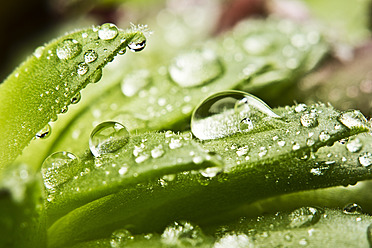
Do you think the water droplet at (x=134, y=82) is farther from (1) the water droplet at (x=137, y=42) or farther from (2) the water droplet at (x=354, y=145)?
(2) the water droplet at (x=354, y=145)

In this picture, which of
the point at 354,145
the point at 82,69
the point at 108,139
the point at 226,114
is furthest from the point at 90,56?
the point at 354,145

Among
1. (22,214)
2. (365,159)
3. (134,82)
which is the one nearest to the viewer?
(22,214)

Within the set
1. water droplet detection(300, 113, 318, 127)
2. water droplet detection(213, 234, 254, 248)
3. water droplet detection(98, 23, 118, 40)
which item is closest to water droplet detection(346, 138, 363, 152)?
water droplet detection(300, 113, 318, 127)

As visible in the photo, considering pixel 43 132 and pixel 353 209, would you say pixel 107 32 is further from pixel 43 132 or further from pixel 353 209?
pixel 353 209

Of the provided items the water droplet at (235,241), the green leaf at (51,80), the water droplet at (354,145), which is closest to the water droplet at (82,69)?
the green leaf at (51,80)

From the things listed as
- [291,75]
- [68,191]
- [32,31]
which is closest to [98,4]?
[32,31]

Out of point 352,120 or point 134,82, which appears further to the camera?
point 134,82

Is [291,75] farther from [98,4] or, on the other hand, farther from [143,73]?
[98,4]
